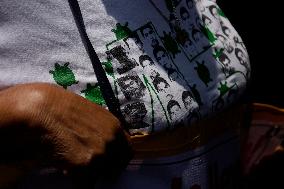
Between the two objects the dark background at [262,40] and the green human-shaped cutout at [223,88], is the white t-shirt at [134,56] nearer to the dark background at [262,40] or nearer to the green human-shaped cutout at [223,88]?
the green human-shaped cutout at [223,88]

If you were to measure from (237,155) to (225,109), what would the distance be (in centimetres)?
19

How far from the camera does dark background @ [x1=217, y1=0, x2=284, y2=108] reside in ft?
5.77

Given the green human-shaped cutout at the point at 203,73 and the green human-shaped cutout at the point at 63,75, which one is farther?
the green human-shaped cutout at the point at 203,73

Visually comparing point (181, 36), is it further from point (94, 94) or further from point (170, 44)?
point (94, 94)

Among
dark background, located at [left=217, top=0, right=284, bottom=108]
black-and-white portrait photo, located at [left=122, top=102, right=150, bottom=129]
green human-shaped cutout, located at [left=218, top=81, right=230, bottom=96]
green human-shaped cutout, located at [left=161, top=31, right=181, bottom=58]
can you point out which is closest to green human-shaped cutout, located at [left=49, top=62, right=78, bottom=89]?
black-and-white portrait photo, located at [left=122, top=102, right=150, bottom=129]

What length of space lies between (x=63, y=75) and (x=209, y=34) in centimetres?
38

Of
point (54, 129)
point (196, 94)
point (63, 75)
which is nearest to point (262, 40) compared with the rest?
point (196, 94)

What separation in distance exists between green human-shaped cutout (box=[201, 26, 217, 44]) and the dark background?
0.78 meters

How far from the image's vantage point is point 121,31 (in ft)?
2.69

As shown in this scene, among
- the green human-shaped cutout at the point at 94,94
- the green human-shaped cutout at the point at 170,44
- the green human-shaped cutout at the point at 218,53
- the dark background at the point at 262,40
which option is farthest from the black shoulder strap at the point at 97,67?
the dark background at the point at 262,40

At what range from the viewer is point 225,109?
3.18 ft

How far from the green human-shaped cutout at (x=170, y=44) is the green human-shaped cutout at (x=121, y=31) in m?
0.09

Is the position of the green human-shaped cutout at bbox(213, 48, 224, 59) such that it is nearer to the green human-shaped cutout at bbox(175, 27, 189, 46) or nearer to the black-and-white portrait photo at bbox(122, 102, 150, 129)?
the green human-shaped cutout at bbox(175, 27, 189, 46)

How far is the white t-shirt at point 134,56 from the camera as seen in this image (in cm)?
73
